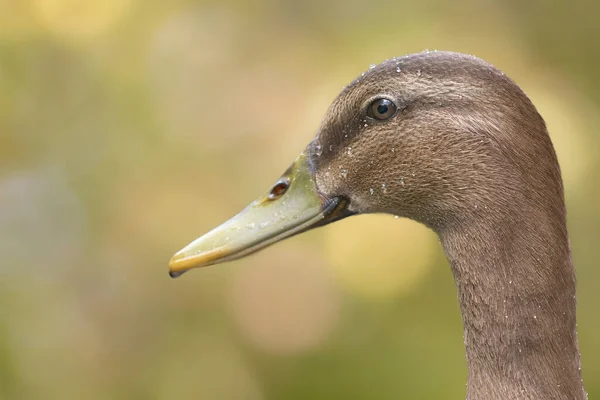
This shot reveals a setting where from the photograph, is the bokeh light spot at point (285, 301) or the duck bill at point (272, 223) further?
the bokeh light spot at point (285, 301)

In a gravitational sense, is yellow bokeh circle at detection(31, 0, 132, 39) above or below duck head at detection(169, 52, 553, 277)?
above

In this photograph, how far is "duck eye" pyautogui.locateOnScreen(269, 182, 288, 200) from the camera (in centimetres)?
132

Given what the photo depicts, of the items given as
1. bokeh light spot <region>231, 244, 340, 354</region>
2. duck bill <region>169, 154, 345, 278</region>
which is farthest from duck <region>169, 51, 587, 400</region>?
bokeh light spot <region>231, 244, 340, 354</region>

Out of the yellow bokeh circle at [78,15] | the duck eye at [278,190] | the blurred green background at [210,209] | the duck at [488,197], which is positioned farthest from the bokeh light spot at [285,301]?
the duck at [488,197]

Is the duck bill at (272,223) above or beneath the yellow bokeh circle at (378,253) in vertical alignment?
above

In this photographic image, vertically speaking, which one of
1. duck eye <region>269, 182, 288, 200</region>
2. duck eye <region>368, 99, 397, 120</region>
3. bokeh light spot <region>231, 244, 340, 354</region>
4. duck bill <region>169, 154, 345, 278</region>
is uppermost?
duck eye <region>368, 99, 397, 120</region>

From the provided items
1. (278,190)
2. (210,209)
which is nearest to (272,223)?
(278,190)

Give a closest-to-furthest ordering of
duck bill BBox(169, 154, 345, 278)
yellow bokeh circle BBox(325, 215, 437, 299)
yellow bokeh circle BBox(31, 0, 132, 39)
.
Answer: duck bill BBox(169, 154, 345, 278)
yellow bokeh circle BBox(325, 215, 437, 299)
yellow bokeh circle BBox(31, 0, 132, 39)

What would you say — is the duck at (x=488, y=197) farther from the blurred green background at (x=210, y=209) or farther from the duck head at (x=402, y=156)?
the blurred green background at (x=210, y=209)

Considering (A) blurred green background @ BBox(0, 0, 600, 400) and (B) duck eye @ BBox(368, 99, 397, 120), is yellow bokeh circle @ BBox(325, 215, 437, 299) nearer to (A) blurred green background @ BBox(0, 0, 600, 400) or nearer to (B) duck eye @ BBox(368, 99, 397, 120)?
Answer: (A) blurred green background @ BBox(0, 0, 600, 400)

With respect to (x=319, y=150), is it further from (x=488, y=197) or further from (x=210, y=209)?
(x=210, y=209)

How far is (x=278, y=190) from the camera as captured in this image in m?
1.32

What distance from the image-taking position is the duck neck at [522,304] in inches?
43.6

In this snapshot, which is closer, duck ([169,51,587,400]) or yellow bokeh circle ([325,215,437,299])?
duck ([169,51,587,400])
